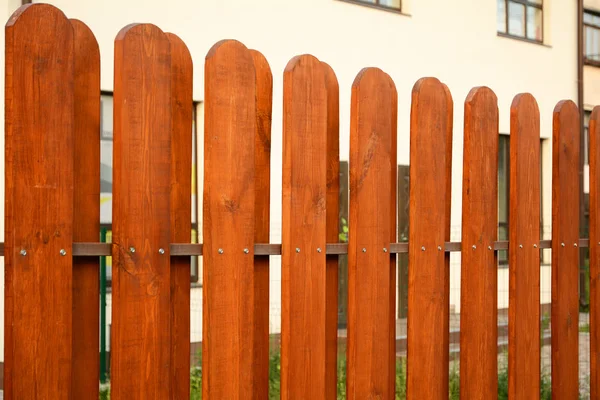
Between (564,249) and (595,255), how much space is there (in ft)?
1.04

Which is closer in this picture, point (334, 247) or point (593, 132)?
point (334, 247)

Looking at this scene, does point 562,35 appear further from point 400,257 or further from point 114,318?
point 114,318

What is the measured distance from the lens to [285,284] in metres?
3.19

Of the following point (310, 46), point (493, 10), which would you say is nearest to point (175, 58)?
point (310, 46)

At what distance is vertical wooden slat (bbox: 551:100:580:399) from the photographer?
4.35 m

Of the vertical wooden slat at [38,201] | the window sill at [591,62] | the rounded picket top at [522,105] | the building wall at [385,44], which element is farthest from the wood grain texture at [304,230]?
the window sill at [591,62]

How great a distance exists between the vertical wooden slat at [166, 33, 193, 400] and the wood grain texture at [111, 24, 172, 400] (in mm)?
109

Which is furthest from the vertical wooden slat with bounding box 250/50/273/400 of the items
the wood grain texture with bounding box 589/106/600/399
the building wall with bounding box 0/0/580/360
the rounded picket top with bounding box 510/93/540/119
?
the building wall with bounding box 0/0/580/360

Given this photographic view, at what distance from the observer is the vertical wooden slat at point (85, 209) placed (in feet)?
9.11

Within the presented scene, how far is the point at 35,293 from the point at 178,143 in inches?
28.2

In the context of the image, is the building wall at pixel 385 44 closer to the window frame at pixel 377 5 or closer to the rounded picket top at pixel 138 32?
the window frame at pixel 377 5

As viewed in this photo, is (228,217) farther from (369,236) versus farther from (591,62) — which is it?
(591,62)

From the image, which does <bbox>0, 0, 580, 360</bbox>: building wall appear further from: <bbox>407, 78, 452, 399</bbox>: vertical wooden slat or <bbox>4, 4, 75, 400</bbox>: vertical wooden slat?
<bbox>4, 4, 75, 400</bbox>: vertical wooden slat

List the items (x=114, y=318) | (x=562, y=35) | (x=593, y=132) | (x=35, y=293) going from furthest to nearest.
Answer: (x=562, y=35) < (x=593, y=132) < (x=114, y=318) < (x=35, y=293)
